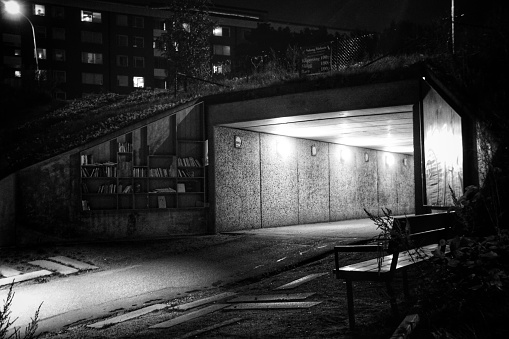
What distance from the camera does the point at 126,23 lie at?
61.5 meters

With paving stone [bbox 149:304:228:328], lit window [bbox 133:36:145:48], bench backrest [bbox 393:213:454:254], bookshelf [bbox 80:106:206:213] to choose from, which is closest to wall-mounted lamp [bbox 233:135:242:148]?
bookshelf [bbox 80:106:206:213]

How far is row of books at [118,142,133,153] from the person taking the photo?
14472mm

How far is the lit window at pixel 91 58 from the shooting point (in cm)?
5996

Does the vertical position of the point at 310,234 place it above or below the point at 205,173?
below

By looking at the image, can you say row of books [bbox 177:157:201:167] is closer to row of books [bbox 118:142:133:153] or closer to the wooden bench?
row of books [bbox 118:142:133:153]

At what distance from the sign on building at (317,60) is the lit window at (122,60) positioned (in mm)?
48613

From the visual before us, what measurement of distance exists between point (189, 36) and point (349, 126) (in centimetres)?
1301

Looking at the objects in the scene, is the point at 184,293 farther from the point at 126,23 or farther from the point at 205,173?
the point at 126,23

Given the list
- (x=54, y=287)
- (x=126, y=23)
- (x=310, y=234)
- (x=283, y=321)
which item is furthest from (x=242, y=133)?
(x=126, y=23)

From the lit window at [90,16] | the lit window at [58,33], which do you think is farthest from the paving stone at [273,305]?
the lit window at [90,16]

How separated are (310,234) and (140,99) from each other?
10.3 m

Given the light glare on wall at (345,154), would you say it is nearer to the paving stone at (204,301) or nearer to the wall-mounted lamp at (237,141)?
the wall-mounted lamp at (237,141)

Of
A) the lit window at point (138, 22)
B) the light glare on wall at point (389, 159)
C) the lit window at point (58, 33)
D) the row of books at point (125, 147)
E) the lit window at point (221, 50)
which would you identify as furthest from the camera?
the lit window at point (221, 50)

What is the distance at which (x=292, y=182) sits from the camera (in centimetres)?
1764
